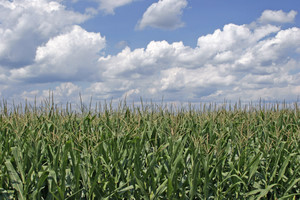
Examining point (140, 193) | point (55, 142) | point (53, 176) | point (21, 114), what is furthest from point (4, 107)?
point (140, 193)

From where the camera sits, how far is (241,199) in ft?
13.9

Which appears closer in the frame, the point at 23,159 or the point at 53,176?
the point at 53,176

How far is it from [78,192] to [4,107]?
19.4 feet

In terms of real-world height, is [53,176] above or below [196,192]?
above

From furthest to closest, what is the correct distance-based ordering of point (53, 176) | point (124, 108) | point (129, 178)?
1. point (124, 108)
2. point (129, 178)
3. point (53, 176)

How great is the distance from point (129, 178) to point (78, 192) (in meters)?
0.73

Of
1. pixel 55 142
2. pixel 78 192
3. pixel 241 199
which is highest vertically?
pixel 55 142

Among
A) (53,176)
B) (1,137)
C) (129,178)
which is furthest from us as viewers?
(1,137)

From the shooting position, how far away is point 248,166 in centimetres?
426

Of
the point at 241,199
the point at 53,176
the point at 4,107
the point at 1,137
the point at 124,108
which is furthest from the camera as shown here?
the point at 4,107

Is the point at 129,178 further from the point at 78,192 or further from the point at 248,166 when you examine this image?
the point at 248,166

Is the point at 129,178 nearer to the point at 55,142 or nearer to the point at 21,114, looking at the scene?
the point at 55,142

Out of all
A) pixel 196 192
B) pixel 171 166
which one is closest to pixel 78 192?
pixel 171 166

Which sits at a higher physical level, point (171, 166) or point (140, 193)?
point (171, 166)
